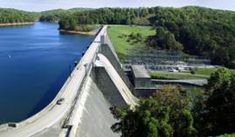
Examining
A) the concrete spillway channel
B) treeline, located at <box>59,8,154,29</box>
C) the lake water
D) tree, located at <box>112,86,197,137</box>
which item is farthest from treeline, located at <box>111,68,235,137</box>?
treeline, located at <box>59,8,154,29</box>

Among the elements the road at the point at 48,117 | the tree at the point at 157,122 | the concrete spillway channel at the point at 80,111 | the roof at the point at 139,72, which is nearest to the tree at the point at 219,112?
the tree at the point at 157,122

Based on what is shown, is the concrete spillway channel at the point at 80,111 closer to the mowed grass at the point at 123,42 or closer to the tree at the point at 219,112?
the tree at the point at 219,112

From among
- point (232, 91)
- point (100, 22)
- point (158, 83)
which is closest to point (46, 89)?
point (158, 83)

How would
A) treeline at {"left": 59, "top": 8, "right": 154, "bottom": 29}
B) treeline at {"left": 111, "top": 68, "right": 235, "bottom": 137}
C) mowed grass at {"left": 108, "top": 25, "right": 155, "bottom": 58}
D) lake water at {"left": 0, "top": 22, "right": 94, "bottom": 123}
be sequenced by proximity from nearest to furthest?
1. treeline at {"left": 111, "top": 68, "right": 235, "bottom": 137}
2. lake water at {"left": 0, "top": 22, "right": 94, "bottom": 123}
3. mowed grass at {"left": 108, "top": 25, "right": 155, "bottom": 58}
4. treeline at {"left": 59, "top": 8, "right": 154, "bottom": 29}

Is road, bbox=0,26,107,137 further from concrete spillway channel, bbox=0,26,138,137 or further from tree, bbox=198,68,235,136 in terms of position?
tree, bbox=198,68,235,136

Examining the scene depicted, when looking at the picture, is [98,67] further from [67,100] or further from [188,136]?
[188,136]

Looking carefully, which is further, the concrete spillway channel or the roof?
the roof

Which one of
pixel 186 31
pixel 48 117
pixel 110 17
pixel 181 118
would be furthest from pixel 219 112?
pixel 110 17

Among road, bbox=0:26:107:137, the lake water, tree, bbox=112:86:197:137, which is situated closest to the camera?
tree, bbox=112:86:197:137
